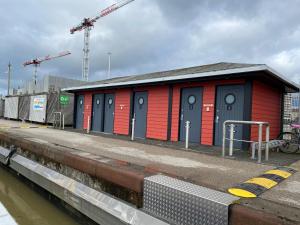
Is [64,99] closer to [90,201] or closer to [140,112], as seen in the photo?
[140,112]

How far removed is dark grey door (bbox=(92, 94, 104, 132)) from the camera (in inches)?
530

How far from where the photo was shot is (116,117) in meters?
12.6

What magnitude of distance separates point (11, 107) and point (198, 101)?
21533mm

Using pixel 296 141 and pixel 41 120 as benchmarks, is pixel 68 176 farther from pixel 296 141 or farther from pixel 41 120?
pixel 41 120

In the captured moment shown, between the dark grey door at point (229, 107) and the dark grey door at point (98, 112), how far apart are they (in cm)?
646

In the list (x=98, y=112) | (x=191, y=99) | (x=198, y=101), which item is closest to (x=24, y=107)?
(x=98, y=112)

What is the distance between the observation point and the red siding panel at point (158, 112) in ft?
34.0

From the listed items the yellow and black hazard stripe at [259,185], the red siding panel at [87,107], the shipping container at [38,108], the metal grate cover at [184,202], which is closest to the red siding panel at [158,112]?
the red siding panel at [87,107]

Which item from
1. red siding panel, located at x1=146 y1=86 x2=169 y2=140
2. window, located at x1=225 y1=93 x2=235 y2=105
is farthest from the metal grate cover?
red siding panel, located at x1=146 y1=86 x2=169 y2=140

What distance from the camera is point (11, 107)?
82.9 ft

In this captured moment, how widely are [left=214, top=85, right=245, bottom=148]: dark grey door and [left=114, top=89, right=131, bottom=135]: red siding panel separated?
4376 millimetres

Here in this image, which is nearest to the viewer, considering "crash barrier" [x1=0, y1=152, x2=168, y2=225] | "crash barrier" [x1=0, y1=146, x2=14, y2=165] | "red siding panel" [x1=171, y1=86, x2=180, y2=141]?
"crash barrier" [x1=0, y1=152, x2=168, y2=225]

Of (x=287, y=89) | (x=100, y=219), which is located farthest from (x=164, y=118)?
(x=100, y=219)

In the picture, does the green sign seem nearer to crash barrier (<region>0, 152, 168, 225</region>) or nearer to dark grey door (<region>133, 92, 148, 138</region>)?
dark grey door (<region>133, 92, 148, 138</region>)
